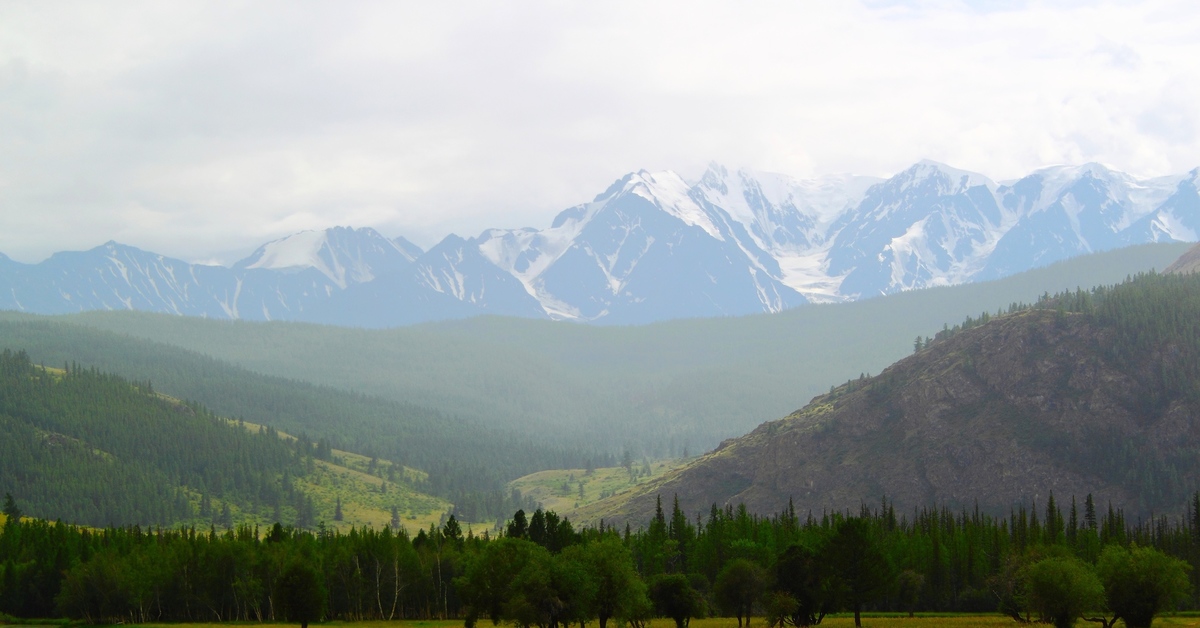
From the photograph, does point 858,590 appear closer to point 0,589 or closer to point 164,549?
point 164,549

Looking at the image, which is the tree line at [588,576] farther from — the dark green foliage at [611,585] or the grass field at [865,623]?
the grass field at [865,623]

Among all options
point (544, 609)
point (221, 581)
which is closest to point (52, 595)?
point (221, 581)

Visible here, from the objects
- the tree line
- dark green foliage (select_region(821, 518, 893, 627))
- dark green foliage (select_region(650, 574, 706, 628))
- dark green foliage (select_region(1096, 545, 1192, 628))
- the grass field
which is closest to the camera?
the tree line

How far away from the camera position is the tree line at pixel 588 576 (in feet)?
384

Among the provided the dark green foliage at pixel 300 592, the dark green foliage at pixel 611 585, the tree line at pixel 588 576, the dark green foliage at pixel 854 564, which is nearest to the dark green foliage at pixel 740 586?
the tree line at pixel 588 576

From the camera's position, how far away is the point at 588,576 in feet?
376

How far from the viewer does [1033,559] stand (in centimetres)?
14512

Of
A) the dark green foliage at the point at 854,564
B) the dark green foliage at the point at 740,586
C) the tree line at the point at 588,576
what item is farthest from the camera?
the dark green foliage at the point at 740,586

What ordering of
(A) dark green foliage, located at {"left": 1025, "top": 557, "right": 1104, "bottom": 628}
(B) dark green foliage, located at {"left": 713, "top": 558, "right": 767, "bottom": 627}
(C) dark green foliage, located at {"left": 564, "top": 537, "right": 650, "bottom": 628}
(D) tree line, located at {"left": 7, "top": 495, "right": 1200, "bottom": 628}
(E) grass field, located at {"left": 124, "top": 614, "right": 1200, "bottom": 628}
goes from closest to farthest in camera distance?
(A) dark green foliage, located at {"left": 1025, "top": 557, "right": 1104, "bottom": 628}, (C) dark green foliage, located at {"left": 564, "top": 537, "right": 650, "bottom": 628}, (D) tree line, located at {"left": 7, "top": 495, "right": 1200, "bottom": 628}, (E) grass field, located at {"left": 124, "top": 614, "right": 1200, "bottom": 628}, (B) dark green foliage, located at {"left": 713, "top": 558, "right": 767, "bottom": 627}

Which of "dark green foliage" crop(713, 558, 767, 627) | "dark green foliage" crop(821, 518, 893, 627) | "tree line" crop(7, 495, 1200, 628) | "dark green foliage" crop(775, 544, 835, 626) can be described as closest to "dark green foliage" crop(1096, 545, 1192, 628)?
"tree line" crop(7, 495, 1200, 628)

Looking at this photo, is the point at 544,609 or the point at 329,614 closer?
the point at 544,609

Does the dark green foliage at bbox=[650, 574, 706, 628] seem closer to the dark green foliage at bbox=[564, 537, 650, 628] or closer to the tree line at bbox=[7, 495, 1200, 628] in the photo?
the tree line at bbox=[7, 495, 1200, 628]

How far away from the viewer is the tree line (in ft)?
384

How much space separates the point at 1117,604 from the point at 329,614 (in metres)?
97.4
